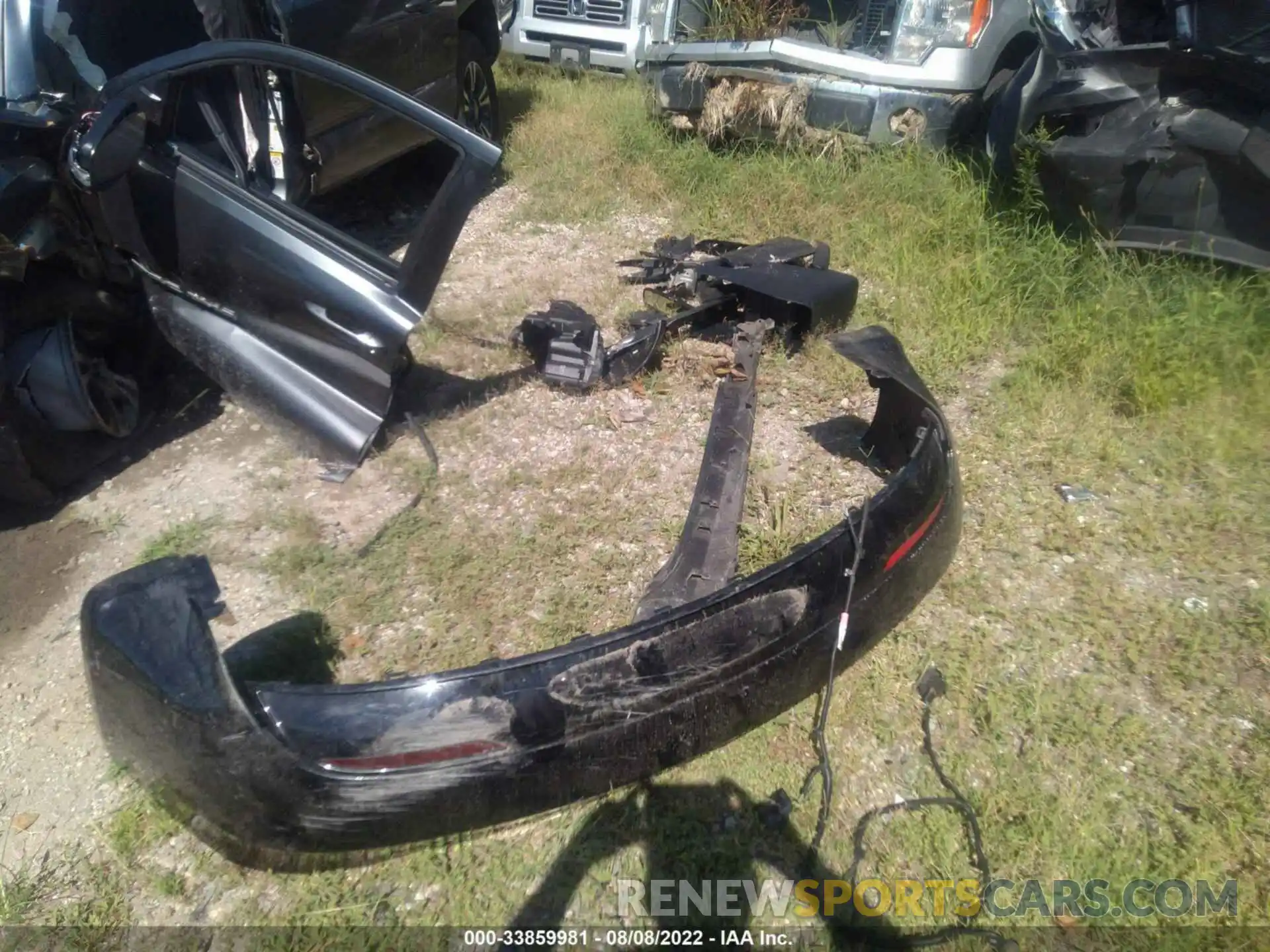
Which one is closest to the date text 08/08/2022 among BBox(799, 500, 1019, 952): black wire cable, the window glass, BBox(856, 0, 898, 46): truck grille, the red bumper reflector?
BBox(799, 500, 1019, 952): black wire cable

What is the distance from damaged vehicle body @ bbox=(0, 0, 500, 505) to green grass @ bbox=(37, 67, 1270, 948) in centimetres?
59

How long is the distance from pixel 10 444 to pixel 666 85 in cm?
458

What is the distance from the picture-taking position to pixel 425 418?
3662 mm

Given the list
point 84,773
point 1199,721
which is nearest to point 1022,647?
point 1199,721

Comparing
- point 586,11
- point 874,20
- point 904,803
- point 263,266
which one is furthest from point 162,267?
point 874,20

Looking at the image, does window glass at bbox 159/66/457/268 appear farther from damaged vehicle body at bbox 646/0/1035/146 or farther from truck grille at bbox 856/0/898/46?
truck grille at bbox 856/0/898/46

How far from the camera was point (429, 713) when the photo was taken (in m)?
1.89

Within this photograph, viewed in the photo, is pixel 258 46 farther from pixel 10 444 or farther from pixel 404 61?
pixel 404 61

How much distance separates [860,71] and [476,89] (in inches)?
109

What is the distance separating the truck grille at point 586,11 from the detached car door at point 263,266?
13.9 ft

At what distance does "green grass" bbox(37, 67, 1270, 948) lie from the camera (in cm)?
205

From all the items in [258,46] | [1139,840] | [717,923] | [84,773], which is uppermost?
[258,46]

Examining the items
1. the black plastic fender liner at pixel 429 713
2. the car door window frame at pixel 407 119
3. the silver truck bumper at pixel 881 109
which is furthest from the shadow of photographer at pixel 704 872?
the silver truck bumper at pixel 881 109

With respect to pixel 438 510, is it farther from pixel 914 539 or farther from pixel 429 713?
pixel 914 539
